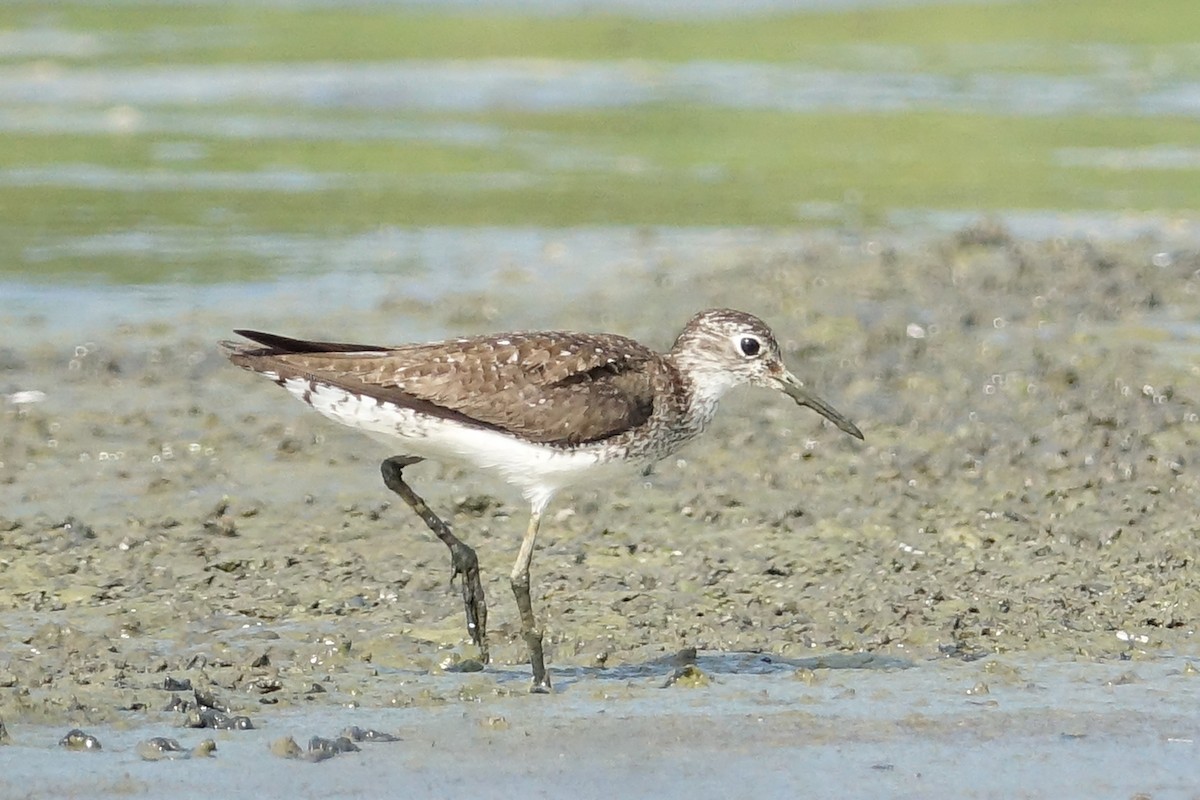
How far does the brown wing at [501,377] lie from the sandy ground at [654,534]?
2.72 ft

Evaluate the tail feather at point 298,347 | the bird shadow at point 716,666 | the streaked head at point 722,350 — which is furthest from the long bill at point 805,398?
the tail feather at point 298,347

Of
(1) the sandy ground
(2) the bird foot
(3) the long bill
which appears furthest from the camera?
(3) the long bill

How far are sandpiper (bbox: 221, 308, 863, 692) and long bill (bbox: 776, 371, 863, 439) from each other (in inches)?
19.5

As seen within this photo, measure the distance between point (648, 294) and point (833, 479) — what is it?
4.16 meters

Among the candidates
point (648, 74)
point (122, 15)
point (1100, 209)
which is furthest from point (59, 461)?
point (122, 15)

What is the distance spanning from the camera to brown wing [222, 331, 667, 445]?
7.61 metres

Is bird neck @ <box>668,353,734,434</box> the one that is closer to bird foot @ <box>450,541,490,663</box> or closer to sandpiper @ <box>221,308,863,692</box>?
sandpiper @ <box>221,308,863,692</box>

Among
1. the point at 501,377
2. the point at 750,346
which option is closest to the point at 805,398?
the point at 750,346

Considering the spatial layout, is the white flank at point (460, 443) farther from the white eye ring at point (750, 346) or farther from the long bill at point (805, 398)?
the long bill at point (805, 398)

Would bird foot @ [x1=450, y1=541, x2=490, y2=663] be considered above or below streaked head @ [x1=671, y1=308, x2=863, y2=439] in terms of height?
below

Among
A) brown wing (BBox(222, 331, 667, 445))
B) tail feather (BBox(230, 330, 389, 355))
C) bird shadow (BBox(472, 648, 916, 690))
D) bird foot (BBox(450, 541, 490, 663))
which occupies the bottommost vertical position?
bird shadow (BBox(472, 648, 916, 690))

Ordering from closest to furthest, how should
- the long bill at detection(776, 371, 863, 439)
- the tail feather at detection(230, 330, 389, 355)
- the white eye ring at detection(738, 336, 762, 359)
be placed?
the tail feather at detection(230, 330, 389, 355), the white eye ring at detection(738, 336, 762, 359), the long bill at detection(776, 371, 863, 439)

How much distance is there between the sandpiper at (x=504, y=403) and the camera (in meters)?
7.59

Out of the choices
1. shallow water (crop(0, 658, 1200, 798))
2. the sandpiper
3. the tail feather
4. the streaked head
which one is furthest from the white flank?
shallow water (crop(0, 658, 1200, 798))
